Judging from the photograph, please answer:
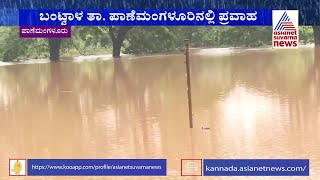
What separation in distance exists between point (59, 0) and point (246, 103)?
6790mm

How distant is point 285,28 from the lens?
42.9 ft

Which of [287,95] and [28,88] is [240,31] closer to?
[28,88]

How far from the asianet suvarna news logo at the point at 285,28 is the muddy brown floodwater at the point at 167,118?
2045 mm

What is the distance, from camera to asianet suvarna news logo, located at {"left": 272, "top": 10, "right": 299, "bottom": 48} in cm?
1264

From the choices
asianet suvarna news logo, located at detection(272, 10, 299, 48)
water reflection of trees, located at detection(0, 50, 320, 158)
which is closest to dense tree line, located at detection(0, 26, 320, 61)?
water reflection of trees, located at detection(0, 50, 320, 158)

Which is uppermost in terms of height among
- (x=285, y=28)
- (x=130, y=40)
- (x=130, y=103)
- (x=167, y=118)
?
(x=130, y=40)

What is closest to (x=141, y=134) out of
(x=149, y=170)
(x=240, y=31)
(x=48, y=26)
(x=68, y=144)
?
(x=68, y=144)

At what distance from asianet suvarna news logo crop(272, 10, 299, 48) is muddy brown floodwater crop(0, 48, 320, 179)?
205cm

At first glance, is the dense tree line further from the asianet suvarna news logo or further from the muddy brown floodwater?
the asianet suvarna news logo

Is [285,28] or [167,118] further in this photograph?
[167,118]

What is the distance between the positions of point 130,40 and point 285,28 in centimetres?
4756

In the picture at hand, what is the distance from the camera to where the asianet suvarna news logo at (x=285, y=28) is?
498 inches

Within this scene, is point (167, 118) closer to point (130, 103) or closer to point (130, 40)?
point (130, 103)

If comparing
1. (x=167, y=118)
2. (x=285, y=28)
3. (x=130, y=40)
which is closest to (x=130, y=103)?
(x=167, y=118)
